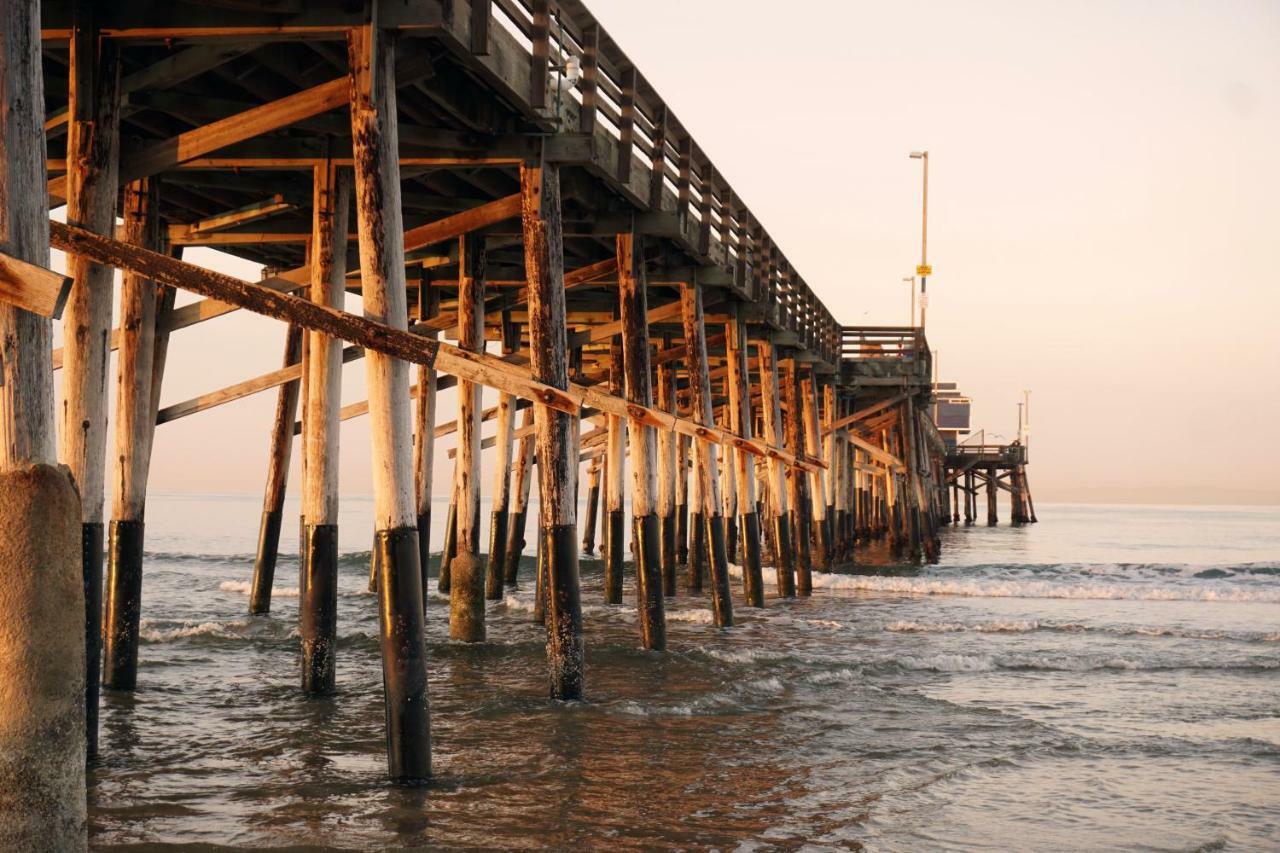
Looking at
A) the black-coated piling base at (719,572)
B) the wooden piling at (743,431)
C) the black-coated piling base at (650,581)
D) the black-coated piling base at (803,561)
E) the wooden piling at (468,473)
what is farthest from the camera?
the black-coated piling base at (803,561)

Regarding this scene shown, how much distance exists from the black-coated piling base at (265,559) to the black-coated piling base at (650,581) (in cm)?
434

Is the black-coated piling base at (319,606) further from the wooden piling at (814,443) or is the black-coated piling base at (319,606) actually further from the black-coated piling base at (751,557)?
the wooden piling at (814,443)

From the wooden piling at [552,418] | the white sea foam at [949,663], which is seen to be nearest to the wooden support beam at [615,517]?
the white sea foam at [949,663]

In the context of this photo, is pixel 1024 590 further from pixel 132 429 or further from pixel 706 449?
pixel 132 429

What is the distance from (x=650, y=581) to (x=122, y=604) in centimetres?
482

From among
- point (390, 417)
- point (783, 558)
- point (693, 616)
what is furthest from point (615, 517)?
point (390, 417)

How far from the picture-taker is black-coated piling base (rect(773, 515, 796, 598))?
18234 millimetres

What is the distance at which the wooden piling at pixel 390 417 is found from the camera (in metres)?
6.55

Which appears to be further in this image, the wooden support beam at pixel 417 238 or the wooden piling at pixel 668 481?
the wooden piling at pixel 668 481

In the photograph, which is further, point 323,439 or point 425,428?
point 425,428

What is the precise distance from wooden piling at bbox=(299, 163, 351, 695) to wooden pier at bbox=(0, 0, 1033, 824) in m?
0.02

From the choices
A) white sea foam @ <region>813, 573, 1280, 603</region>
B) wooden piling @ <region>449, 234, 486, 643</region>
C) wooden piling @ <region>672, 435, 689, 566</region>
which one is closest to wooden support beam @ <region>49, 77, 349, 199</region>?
wooden piling @ <region>449, 234, 486, 643</region>

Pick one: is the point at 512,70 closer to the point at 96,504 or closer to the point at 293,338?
the point at 96,504

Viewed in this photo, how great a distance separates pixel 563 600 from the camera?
8.85m
